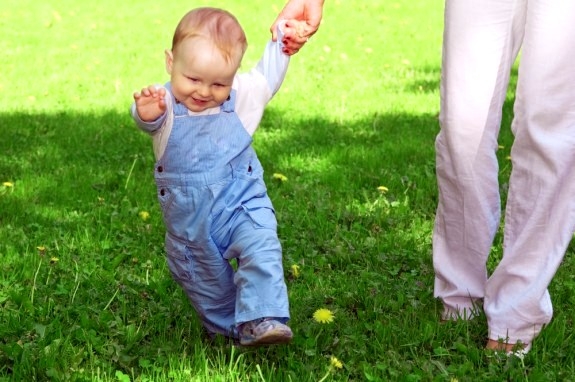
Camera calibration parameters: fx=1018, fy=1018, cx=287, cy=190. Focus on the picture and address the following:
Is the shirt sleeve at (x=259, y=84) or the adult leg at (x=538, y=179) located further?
the shirt sleeve at (x=259, y=84)

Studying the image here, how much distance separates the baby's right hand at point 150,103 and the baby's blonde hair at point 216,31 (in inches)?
7.6

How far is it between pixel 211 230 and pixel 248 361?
441 millimetres

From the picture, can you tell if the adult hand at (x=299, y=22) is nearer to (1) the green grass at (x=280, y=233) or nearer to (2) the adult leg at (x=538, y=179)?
(2) the adult leg at (x=538, y=179)

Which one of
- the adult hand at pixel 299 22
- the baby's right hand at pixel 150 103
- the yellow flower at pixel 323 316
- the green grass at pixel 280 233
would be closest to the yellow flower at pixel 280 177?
the green grass at pixel 280 233

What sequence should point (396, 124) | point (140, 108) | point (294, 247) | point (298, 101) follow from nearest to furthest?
point (140, 108) → point (294, 247) → point (396, 124) → point (298, 101)

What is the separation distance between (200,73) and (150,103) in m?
0.18

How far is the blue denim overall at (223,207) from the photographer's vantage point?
2.95 metres

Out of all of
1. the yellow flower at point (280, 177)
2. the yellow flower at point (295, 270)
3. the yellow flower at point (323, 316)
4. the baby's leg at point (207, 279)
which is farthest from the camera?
the yellow flower at point (280, 177)

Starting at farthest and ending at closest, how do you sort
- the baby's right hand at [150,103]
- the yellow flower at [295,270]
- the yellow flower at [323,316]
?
1. the yellow flower at [295,270]
2. the yellow flower at [323,316]
3. the baby's right hand at [150,103]

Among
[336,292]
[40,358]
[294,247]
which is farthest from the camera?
[294,247]

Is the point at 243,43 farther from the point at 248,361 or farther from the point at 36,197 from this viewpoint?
the point at 36,197

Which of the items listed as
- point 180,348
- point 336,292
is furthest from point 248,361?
point 336,292

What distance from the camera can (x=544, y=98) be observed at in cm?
302

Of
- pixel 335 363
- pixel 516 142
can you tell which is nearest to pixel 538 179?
pixel 516 142
